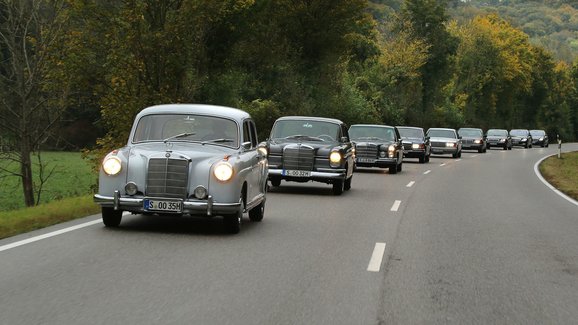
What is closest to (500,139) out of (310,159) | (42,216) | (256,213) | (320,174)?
(310,159)

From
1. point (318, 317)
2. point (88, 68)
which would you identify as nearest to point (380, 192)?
point (88, 68)

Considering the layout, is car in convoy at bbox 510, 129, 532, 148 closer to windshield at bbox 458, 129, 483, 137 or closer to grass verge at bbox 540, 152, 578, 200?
windshield at bbox 458, 129, 483, 137

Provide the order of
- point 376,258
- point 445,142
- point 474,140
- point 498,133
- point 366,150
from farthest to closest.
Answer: point 498,133, point 474,140, point 445,142, point 366,150, point 376,258

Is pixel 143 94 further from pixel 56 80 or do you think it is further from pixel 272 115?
pixel 272 115

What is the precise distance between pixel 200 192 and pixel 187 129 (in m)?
1.50

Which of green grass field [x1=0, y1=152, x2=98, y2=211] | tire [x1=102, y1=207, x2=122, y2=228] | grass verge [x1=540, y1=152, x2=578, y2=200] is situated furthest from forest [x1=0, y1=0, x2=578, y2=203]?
grass verge [x1=540, y1=152, x2=578, y2=200]

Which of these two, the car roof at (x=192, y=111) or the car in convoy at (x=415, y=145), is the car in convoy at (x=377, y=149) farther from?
the car roof at (x=192, y=111)

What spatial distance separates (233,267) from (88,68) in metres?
14.8

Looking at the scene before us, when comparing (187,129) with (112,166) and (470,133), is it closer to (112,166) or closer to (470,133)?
(112,166)

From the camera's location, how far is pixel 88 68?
21750 millimetres

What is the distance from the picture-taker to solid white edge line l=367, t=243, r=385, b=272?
850 centimetres

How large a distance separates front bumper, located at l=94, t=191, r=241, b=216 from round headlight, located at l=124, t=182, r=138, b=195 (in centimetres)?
8

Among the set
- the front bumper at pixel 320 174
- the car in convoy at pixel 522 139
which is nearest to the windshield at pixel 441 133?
the front bumper at pixel 320 174

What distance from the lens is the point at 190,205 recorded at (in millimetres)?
10375
